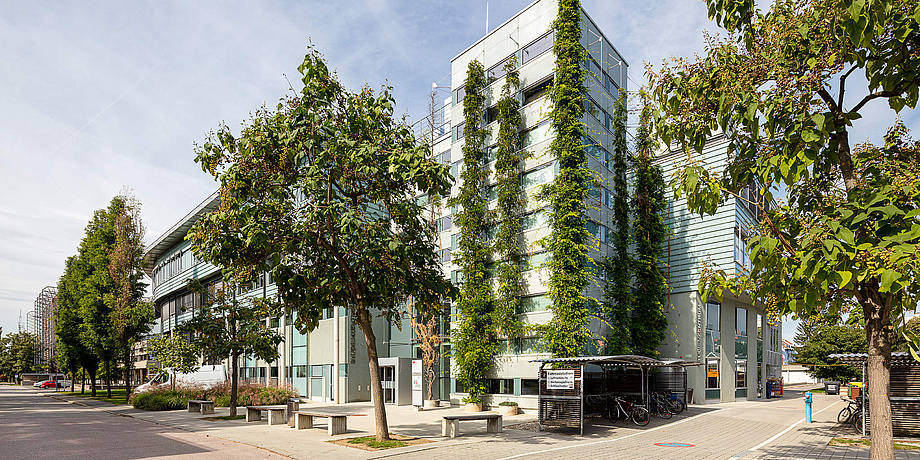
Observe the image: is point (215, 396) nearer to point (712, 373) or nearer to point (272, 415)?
point (272, 415)

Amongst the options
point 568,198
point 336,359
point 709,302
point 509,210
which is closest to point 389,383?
point 336,359

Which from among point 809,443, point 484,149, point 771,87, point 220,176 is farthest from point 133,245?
point 771,87

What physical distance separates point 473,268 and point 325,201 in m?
12.5

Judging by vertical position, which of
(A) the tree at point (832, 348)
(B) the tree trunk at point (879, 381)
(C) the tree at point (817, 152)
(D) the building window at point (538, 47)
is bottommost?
(A) the tree at point (832, 348)

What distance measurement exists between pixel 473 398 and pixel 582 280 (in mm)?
7026

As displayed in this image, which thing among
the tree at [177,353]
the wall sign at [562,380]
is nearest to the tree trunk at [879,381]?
the wall sign at [562,380]

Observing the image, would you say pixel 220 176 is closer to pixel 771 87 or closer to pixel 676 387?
pixel 771 87

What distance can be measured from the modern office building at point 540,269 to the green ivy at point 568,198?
99cm

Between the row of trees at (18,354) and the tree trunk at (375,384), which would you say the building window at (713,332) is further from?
the row of trees at (18,354)

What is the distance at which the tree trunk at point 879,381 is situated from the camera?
646cm

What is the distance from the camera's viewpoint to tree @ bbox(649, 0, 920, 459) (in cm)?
528

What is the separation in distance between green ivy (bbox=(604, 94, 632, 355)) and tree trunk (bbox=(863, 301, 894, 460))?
2026 cm

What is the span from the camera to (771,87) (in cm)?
671

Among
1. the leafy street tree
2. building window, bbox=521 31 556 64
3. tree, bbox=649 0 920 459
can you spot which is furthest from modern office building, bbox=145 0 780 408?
tree, bbox=649 0 920 459
